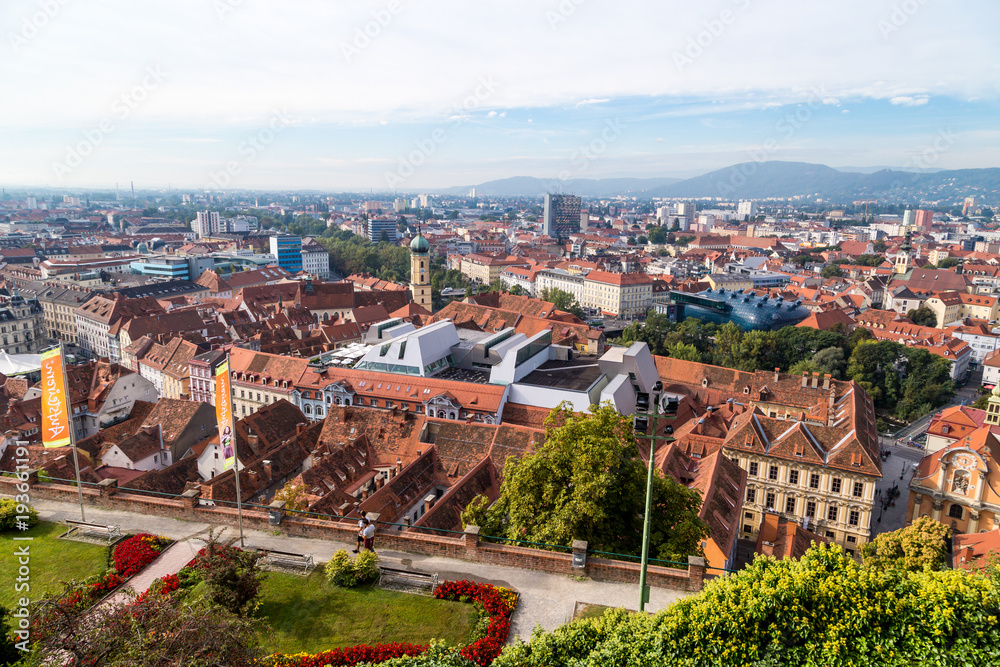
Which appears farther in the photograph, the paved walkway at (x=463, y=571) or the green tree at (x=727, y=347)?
the green tree at (x=727, y=347)

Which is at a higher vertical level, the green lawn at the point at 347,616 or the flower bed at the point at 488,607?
the flower bed at the point at 488,607

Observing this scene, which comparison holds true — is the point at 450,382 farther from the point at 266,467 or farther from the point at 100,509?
the point at 100,509

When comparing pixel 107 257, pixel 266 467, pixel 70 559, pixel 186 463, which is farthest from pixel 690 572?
pixel 107 257

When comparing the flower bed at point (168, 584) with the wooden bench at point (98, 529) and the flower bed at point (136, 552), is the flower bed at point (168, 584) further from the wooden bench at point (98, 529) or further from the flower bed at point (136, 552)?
the wooden bench at point (98, 529)

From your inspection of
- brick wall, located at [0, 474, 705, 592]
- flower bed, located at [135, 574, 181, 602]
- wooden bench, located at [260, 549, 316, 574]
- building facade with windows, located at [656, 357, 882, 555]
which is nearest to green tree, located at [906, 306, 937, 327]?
building facade with windows, located at [656, 357, 882, 555]

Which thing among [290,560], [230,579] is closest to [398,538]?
[290,560]

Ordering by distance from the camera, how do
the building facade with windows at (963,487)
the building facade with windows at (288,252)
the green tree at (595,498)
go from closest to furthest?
the green tree at (595,498), the building facade with windows at (963,487), the building facade with windows at (288,252)

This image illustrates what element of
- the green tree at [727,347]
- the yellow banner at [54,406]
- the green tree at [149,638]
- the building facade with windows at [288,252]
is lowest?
A: the green tree at [727,347]

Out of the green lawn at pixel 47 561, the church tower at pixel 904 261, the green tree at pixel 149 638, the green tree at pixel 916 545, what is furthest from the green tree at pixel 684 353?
the church tower at pixel 904 261

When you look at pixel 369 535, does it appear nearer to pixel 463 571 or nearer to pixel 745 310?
pixel 463 571
